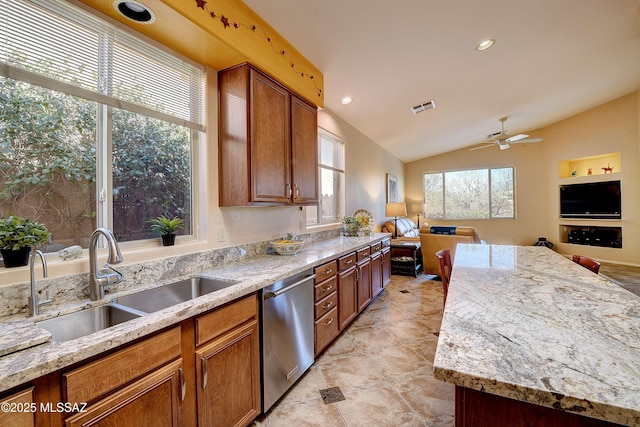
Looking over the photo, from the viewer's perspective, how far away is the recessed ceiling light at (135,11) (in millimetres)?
1452

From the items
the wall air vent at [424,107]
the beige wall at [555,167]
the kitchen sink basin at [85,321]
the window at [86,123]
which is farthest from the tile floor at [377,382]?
the beige wall at [555,167]

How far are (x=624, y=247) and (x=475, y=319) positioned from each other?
731 centimetres

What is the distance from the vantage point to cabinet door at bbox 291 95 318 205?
2557 mm

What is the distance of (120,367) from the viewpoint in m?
1.02

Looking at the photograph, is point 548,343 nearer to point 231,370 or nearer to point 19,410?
point 231,370

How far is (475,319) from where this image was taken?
1.05 metres

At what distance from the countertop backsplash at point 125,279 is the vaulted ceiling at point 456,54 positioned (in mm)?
1801

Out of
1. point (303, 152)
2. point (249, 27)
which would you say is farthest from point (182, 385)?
point (249, 27)

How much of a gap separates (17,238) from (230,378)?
3.79ft

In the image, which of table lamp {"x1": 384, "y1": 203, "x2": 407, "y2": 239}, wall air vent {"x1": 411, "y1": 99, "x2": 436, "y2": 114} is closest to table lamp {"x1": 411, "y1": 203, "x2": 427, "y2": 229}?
table lamp {"x1": 384, "y1": 203, "x2": 407, "y2": 239}

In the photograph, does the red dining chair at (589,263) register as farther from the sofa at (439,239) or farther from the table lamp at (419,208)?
the table lamp at (419,208)

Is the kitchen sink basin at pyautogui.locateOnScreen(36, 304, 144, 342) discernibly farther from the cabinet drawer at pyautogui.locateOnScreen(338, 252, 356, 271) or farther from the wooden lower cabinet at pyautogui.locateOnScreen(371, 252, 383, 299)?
the wooden lower cabinet at pyautogui.locateOnScreen(371, 252, 383, 299)

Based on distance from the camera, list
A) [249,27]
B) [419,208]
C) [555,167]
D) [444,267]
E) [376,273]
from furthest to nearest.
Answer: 1. [419,208]
2. [555,167]
3. [376,273]
4. [444,267]
5. [249,27]

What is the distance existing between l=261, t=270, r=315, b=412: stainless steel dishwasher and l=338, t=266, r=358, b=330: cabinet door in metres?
0.57
